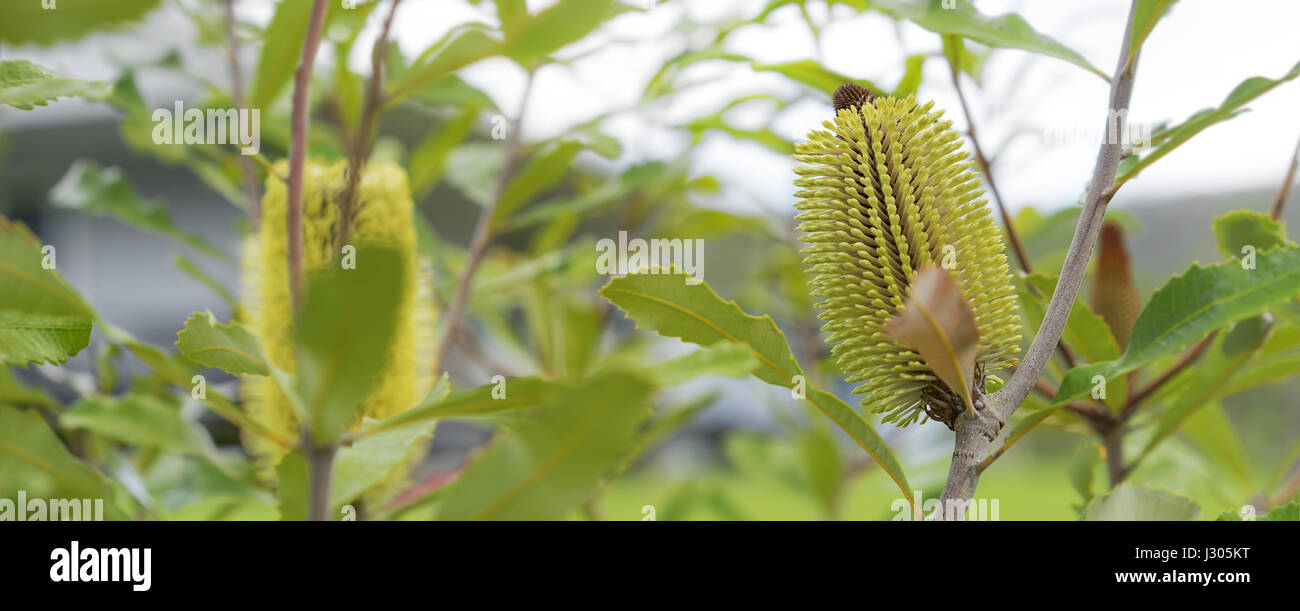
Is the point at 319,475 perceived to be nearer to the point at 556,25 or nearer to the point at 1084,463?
the point at 556,25

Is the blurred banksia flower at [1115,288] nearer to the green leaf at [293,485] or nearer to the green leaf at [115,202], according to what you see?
the green leaf at [293,485]

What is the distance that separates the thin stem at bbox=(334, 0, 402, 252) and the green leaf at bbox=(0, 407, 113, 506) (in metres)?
0.16

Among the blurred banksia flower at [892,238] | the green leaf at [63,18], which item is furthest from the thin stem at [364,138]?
the blurred banksia flower at [892,238]

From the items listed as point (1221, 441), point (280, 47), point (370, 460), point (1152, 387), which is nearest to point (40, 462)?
point (370, 460)

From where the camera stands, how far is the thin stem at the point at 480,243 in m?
0.60

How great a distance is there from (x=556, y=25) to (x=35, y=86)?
23 centimetres

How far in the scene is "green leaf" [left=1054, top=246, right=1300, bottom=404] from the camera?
0.33 metres

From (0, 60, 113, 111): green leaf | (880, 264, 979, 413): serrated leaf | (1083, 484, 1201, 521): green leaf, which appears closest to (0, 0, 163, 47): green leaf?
(0, 60, 113, 111): green leaf

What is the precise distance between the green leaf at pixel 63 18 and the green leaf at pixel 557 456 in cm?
30

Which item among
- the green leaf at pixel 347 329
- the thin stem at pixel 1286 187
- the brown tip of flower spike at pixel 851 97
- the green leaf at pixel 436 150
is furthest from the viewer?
the green leaf at pixel 436 150

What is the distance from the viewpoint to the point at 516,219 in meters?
0.66

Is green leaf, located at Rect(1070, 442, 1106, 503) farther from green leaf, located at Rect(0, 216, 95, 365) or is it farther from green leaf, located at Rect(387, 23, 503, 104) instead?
green leaf, located at Rect(0, 216, 95, 365)

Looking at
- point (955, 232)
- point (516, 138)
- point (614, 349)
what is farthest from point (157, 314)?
point (955, 232)

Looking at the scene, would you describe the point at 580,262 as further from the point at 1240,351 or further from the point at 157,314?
the point at 157,314
